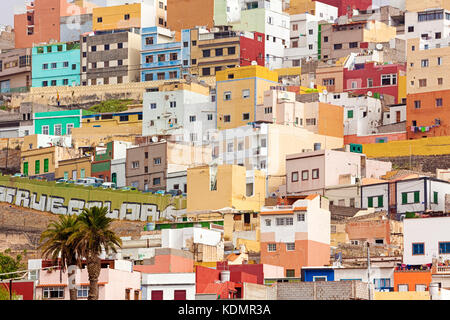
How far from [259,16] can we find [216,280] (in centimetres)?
6474

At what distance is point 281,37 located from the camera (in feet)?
349

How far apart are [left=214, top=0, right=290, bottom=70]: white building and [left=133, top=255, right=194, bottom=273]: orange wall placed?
55.5m

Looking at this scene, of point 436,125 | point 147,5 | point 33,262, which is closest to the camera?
point 33,262

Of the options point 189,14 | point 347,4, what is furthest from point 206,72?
point 347,4

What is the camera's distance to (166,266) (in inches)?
1921

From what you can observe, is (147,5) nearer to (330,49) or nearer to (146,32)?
(146,32)

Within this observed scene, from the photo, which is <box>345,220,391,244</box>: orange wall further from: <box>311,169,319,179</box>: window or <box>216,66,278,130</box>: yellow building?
<box>216,66,278,130</box>: yellow building

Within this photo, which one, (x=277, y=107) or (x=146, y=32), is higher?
(x=146, y=32)

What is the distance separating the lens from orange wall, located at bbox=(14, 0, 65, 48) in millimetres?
113375

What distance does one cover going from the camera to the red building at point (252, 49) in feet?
326

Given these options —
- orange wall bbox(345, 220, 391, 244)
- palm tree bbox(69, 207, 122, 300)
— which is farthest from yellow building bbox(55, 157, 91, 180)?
palm tree bbox(69, 207, 122, 300)

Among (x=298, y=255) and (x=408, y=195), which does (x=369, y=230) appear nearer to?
(x=298, y=255)

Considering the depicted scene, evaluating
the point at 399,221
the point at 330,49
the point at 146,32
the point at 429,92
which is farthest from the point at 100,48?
the point at 399,221

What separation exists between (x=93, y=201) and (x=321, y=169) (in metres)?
16.1
